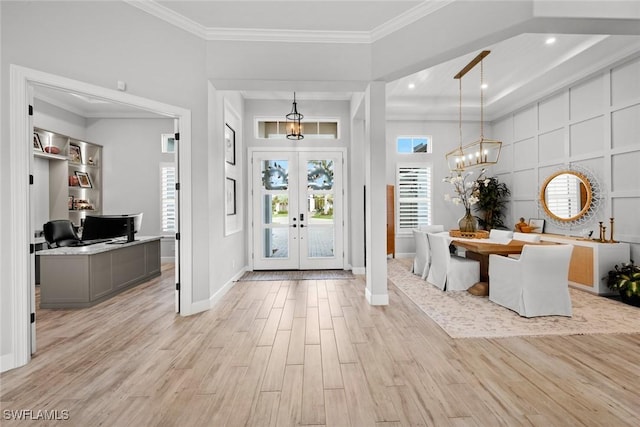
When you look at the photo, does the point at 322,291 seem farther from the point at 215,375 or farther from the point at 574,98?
the point at 574,98

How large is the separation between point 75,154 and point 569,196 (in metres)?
9.28

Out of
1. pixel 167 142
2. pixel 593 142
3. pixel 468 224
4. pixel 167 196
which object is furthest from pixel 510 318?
pixel 167 142

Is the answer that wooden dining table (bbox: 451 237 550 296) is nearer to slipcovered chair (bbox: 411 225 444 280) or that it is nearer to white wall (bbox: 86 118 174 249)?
slipcovered chair (bbox: 411 225 444 280)

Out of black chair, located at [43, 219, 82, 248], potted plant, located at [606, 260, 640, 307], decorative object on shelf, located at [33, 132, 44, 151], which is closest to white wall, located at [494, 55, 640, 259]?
potted plant, located at [606, 260, 640, 307]

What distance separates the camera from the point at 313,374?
2.22 metres

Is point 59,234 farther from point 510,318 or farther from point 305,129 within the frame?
point 510,318

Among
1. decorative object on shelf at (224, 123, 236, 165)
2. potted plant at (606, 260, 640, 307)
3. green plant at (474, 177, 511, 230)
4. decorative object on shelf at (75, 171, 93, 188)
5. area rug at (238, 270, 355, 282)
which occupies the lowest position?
area rug at (238, 270, 355, 282)

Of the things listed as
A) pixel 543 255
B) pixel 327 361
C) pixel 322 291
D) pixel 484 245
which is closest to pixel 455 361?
pixel 327 361

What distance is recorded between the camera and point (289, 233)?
5840mm

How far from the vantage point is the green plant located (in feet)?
22.2

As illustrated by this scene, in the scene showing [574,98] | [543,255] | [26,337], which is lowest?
[26,337]

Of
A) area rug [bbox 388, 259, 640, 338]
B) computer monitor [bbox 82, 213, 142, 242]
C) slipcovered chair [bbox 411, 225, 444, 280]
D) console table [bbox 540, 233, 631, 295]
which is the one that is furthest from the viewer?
slipcovered chair [bbox 411, 225, 444, 280]

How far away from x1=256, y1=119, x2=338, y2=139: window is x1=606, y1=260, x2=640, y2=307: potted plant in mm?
4787

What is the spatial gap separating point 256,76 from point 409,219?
501 centimetres
